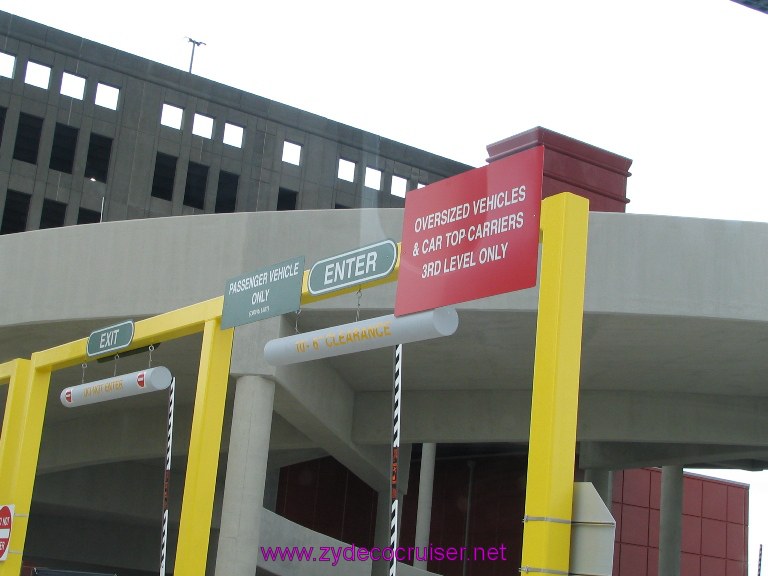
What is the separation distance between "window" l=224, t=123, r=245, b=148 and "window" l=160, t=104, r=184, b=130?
2.10m

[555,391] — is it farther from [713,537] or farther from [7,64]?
[7,64]

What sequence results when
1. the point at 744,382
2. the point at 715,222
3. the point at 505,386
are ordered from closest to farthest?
1. the point at 715,222
2. the point at 744,382
3. the point at 505,386

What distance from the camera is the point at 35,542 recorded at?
29.8m

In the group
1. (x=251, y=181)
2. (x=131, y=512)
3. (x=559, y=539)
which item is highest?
(x=251, y=181)

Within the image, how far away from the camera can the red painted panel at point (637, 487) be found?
38906mm

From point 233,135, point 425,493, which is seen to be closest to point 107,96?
point 233,135

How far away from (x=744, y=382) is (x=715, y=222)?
4687mm

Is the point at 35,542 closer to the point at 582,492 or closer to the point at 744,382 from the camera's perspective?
the point at 744,382

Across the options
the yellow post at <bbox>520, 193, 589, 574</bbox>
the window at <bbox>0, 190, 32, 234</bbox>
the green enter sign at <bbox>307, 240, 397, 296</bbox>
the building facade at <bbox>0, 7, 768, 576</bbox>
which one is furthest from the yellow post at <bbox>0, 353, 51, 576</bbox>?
the window at <bbox>0, 190, 32, 234</bbox>

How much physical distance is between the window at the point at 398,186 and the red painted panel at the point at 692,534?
22116 millimetres

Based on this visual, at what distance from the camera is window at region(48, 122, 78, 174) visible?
48.0 meters

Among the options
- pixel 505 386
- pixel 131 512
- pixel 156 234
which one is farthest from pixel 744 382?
pixel 131 512

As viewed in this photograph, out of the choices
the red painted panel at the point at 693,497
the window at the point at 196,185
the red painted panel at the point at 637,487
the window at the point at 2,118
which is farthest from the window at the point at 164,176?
the red painted panel at the point at 693,497

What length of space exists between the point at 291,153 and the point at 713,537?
2450 cm
